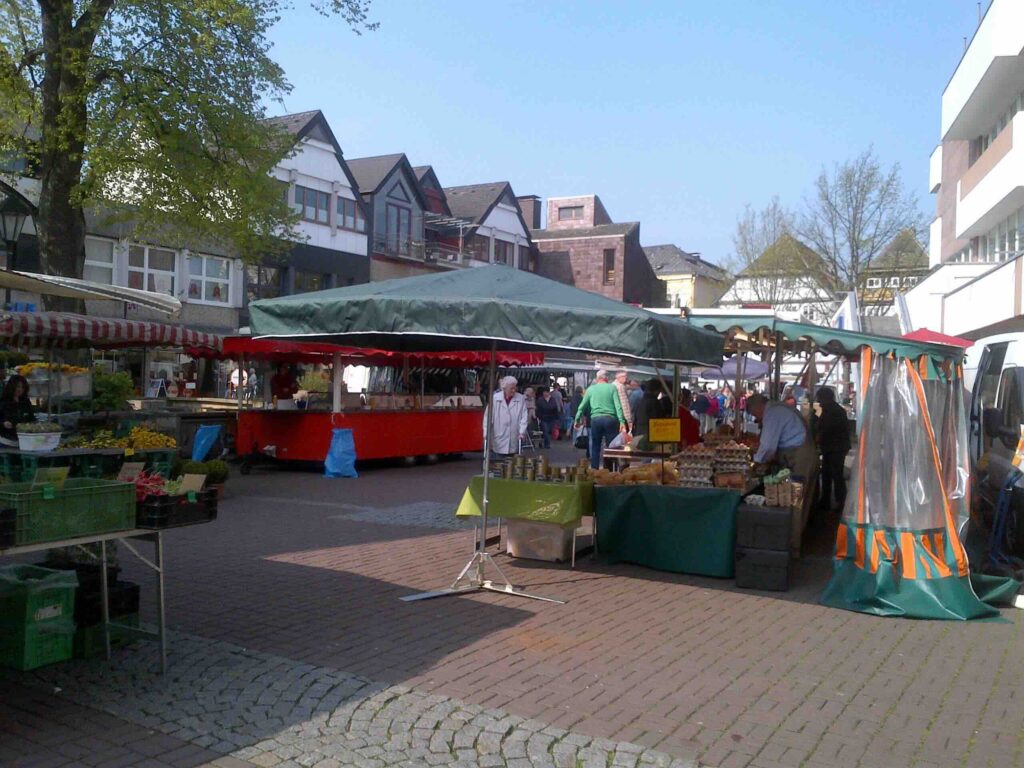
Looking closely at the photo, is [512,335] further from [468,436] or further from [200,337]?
[468,436]

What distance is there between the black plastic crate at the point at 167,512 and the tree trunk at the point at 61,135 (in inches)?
429

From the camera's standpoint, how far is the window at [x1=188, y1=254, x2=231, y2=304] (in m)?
31.1

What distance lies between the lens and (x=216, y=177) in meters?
16.4

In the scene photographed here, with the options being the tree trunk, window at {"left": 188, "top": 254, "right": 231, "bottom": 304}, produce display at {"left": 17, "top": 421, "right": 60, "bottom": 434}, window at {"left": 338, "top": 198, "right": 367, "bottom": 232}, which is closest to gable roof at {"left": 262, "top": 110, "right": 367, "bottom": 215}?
window at {"left": 338, "top": 198, "right": 367, "bottom": 232}

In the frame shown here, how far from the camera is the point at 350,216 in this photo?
38688mm

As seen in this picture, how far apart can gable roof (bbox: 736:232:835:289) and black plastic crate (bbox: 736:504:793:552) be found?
2662 centimetres

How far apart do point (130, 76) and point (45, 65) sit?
4.24ft

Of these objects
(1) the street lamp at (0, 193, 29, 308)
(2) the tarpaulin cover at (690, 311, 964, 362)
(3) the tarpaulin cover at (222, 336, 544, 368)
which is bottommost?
(2) the tarpaulin cover at (690, 311, 964, 362)

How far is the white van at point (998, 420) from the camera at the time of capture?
30.5 ft

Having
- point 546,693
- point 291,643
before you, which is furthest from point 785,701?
point 291,643

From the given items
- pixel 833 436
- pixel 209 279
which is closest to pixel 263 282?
pixel 209 279

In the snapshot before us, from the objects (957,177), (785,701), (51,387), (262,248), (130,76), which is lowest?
(785,701)

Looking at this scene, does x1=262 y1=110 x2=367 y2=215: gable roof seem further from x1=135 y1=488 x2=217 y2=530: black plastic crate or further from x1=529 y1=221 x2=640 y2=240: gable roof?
x1=135 y1=488 x2=217 y2=530: black plastic crate

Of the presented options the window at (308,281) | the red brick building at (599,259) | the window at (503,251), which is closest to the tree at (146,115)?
the window at (308,281)
